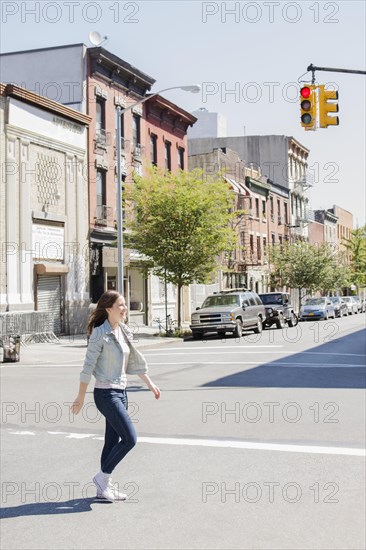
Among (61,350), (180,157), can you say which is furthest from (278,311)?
(61,350)

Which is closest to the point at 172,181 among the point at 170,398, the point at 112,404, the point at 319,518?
the point at 170,398

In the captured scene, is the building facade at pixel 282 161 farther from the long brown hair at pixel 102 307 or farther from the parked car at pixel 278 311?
the long brown hair at pixel 102 307

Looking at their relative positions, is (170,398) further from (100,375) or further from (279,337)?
(279,337)

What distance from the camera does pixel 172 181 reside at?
35.4m

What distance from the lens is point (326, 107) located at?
571 inches

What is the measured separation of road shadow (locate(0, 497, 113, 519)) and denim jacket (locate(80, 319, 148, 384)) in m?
4.92

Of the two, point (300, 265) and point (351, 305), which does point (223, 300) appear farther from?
point (351, 305)

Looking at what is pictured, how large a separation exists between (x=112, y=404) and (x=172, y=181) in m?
33.6

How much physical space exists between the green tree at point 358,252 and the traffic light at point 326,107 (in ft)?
303

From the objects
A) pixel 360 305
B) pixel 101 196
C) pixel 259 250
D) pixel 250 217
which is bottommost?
pixel 360 305

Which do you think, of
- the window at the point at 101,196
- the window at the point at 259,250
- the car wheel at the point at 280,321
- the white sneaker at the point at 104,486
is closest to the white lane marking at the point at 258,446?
the white sneaker at the point at 104,486

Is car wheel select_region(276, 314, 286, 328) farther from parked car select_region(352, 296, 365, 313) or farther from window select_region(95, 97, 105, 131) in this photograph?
parked car select_region(352, 296, 365, 313)

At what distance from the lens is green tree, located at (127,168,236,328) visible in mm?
34031

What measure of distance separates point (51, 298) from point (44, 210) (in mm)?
4590
